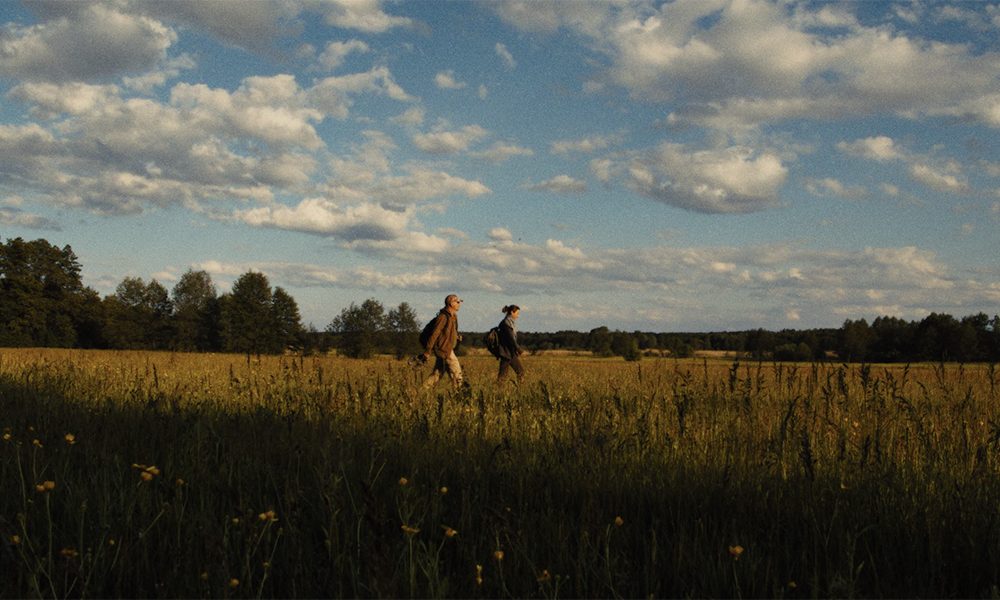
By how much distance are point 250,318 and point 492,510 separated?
7258 centimetres

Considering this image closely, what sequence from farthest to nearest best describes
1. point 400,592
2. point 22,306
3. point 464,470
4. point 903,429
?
1. point 22,306
2. point 903,429
3. point 464,470
4. point 400,592

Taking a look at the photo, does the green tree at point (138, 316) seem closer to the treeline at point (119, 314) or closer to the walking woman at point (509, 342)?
the treeline at point (119, 314)

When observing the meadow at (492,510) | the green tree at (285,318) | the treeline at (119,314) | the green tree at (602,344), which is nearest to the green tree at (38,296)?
the treeline at (119,314)

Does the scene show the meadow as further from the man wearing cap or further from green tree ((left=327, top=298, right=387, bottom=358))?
green tree ((left=327, top=298, right=387, bottom=358))

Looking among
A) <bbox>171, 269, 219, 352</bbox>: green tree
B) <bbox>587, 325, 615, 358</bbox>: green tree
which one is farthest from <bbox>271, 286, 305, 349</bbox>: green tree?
<bbox>587, 325, 615, 358</bbox>: green tree

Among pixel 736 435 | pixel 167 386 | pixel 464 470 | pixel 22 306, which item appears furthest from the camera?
pixel 22 306

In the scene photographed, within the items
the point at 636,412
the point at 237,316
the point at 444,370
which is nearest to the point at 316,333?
the point at 237,316

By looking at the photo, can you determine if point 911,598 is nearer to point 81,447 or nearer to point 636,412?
point 636,412

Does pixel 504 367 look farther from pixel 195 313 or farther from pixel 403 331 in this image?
pixel 195 313

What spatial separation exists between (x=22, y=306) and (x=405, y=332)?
39.6m

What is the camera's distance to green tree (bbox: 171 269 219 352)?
7356cm

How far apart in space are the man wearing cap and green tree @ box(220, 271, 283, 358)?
202ft

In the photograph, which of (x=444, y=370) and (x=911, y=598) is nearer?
(x=911, y=598)

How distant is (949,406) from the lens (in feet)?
22.1
